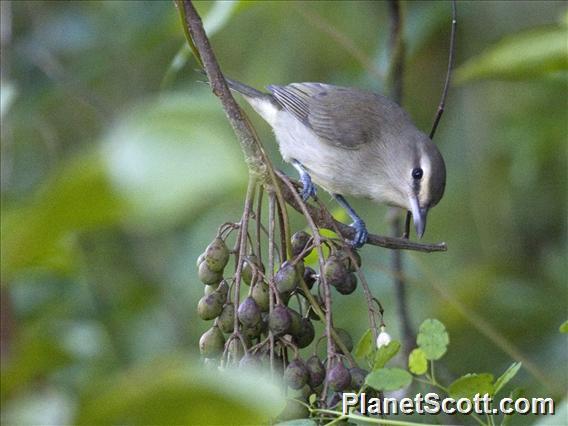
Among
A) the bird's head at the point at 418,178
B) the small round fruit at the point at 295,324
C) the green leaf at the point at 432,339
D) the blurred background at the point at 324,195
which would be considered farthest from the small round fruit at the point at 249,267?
the bird's head at the point at 418,178

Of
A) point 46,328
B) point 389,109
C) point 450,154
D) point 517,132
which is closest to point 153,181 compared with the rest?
point 46,328

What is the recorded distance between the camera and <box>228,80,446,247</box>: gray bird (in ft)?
12.0

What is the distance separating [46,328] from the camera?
3.47 metres

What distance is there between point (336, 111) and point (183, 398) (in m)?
3.54

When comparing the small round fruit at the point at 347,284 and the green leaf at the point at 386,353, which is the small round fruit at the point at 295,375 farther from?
the small round fruit at the point at 347,284

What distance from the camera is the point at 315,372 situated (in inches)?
71.1

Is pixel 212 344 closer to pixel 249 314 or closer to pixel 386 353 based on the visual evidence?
pixel 249 314

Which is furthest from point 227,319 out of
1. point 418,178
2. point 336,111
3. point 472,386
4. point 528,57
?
point 336,111

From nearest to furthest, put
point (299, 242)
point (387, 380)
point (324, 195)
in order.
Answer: point (387, 380) < point (299, 242) < point (324, 195)

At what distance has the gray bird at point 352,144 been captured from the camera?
365 cm

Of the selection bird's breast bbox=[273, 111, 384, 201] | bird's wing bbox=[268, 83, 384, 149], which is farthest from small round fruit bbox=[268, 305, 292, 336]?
bird's wing bbox=[268, 83, 384, 149]

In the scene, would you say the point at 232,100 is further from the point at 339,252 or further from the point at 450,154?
the point at 450,154

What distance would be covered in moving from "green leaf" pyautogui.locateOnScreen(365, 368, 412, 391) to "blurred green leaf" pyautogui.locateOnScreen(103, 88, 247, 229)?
958mm

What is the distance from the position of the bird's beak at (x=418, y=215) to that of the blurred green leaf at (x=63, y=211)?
2.58 m
